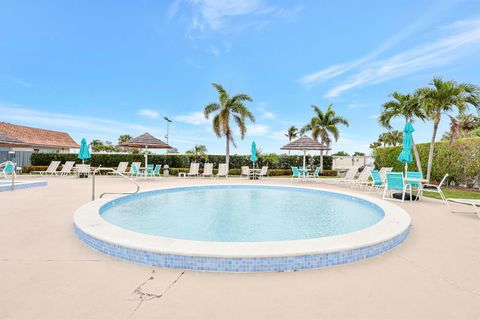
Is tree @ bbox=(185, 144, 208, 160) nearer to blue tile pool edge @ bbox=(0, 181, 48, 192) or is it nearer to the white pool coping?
blue tile pool edge @ bbox=(0, 181, 48, 192)

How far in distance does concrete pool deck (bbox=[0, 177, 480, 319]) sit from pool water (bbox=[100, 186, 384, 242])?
167cm

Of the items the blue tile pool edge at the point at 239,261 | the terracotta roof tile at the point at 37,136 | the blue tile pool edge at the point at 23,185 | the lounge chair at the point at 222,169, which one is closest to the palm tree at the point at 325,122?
the lounge chair at the point at 222,169

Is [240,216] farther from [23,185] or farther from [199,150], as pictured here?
[199,150]

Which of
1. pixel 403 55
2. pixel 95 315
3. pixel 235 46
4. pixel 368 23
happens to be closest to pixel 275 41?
pixel 235 46

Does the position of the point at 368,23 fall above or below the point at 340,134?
above

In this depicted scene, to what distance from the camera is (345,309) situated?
2.19m

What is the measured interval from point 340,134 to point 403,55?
12103mm

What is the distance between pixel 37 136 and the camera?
3081 centimetres

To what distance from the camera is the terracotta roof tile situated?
2780cm

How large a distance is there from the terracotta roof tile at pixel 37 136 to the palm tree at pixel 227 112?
60.9 ft

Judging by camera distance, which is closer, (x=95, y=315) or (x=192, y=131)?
(x=95, y=315)

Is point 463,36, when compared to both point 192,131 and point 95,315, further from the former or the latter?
point 192,131

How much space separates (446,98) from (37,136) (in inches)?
1486

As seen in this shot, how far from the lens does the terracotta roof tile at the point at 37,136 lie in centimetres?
2780
